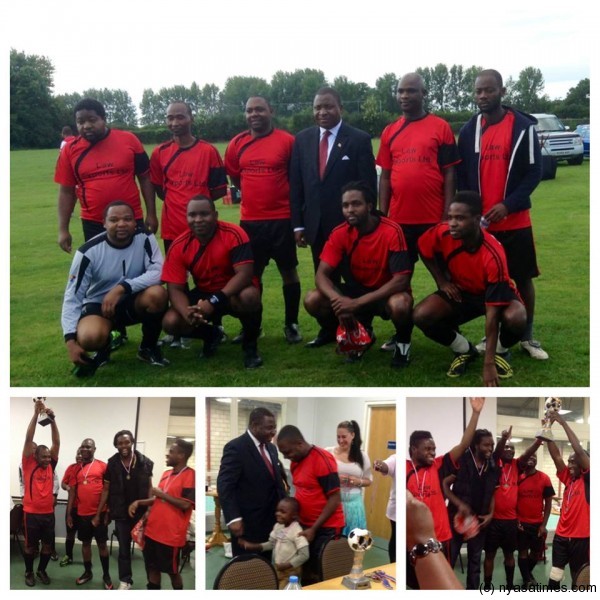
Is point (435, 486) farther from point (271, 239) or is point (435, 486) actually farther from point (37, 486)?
point (37, 486)

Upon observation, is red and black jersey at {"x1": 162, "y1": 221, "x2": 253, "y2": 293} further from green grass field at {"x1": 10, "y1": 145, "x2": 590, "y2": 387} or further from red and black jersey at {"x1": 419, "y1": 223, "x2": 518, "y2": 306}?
red and black jersey at {"x1": 419, "y1": 223, "x2": 518, "y2": 306}

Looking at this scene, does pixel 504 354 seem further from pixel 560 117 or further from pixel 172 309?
pixel 560 117

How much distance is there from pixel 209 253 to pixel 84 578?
7.76 feet

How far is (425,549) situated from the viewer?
4.65 meters

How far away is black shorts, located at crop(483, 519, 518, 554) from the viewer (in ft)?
15.7

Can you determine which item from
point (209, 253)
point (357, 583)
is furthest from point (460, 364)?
point (209, 253)

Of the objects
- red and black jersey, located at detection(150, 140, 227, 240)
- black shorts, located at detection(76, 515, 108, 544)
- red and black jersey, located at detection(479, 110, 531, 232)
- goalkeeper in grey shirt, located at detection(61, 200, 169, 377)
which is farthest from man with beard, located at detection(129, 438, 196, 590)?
red and black jersey, located at detection(479, 110, 531, 232)

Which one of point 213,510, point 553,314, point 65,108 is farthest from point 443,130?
point 65,108

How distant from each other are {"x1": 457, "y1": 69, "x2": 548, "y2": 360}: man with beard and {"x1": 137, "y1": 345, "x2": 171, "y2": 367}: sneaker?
91.2 inches

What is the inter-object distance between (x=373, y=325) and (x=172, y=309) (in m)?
1.70

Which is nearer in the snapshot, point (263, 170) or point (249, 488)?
point (249, 488)

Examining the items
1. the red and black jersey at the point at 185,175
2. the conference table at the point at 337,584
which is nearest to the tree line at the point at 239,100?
the red and black jersey at the point at 185,175

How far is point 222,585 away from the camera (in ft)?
15.1

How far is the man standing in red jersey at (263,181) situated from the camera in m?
5.23
